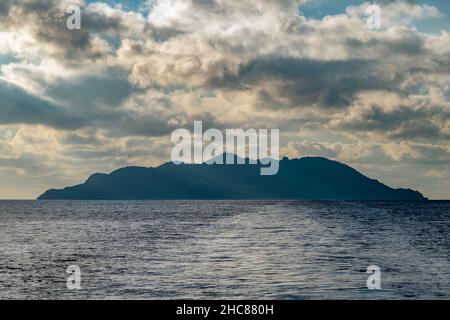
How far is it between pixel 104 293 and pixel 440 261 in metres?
36.0

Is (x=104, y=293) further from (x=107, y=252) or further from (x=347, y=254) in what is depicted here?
(x=347, y=254)

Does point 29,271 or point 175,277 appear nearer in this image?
point 175,277

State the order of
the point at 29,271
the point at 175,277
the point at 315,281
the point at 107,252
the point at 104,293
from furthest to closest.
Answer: the point at 107,252 < the point at 29,271 < the point at 175,277 < the point at 315,281 < the point at 104,293

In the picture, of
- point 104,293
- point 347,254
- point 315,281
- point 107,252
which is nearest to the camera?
point 104,293

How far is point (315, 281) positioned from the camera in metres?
37.7

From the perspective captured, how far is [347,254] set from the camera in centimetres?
5612
